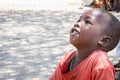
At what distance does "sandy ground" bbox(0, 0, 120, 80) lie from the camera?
4621mm

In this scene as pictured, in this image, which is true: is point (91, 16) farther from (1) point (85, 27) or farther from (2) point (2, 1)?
(2) point (2, 1)

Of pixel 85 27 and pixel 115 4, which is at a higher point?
pixel 85 27

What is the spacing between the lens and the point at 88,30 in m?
1.86

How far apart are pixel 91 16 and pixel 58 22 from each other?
618 cm

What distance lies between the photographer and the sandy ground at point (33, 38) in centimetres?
462

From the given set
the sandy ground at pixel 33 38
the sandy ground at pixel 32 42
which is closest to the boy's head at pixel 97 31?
the sandy ground at pixel 33 38

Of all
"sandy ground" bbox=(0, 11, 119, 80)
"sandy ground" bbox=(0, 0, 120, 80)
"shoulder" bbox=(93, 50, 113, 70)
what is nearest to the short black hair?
"shoulder" bbox=(93, 50, 113, 70)

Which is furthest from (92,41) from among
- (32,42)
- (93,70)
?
(32,42)

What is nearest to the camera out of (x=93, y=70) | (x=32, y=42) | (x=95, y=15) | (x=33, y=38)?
(x=93, y=70)

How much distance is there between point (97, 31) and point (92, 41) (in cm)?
6

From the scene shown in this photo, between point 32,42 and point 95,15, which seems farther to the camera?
point 32,42

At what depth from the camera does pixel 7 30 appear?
276 inches

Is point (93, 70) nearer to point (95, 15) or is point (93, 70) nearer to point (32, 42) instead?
point (95, 15)

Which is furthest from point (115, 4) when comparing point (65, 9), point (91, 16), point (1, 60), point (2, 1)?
point (91, 16)
